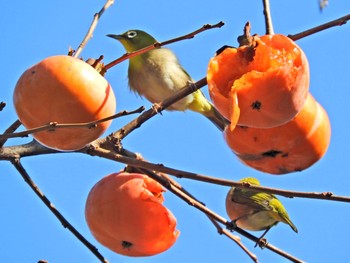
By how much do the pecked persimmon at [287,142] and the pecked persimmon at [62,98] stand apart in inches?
20.7

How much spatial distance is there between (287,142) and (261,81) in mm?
373

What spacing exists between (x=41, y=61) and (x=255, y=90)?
69 cm

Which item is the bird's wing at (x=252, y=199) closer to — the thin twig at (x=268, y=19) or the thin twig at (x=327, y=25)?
the thin twig at (x=268, y=19)

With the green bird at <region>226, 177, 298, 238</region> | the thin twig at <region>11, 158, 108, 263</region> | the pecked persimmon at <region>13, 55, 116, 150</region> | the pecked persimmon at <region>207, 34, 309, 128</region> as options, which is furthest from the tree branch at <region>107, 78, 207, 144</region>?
Result: the green bird at <region>226, 177, 298, 238</region>

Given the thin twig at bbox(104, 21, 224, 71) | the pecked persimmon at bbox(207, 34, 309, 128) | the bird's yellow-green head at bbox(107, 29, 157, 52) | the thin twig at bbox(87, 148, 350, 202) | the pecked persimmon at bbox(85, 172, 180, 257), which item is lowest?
the bird's yellow-green head at bbox(107, 29, 157, 52)

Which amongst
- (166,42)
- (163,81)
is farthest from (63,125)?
(163,81)

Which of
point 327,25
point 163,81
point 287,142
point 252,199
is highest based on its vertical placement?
point 327,25

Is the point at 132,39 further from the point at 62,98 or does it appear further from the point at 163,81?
the point at 62,98

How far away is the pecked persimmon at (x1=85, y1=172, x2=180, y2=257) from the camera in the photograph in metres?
2.35

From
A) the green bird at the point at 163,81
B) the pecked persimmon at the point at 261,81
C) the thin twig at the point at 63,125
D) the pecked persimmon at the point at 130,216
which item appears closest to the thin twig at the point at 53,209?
the pecked persimmon at the point at 130,216

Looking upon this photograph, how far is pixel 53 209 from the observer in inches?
96.7

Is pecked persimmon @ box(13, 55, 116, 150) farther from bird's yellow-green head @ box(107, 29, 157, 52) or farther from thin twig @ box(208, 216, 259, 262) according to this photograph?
bird's yellow-green head @ box(107, 29, 157, 52)

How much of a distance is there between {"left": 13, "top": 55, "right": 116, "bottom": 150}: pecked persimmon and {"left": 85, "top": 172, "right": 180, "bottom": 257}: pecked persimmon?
40 centimetres

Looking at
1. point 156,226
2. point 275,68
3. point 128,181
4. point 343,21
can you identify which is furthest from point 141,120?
point 343,21
